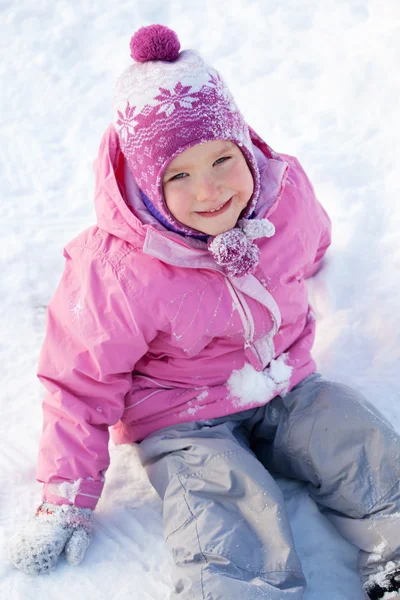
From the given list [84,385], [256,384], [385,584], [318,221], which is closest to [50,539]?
[84,385]

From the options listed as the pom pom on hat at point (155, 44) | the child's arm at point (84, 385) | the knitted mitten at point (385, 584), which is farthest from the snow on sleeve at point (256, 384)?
the pom pom on hat at point (155, 44)

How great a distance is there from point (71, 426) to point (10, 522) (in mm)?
278

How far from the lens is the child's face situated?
4.93 ft

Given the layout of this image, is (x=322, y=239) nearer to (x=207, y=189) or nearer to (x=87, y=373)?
(x=207, y=189)

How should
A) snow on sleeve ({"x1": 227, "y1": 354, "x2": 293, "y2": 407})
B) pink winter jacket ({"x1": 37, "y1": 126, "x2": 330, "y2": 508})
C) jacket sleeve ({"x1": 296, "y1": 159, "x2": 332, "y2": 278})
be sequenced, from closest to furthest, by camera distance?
pink winter jacket ({"x1": 37, "y1": 126, "x2": 330, "y2": 508})
snow on sleeve ({"x1": 227, "y1": 354, "x2": 293, "y2": 407})
jacket sleeve ({"x1": 296, "y1": 159, "x2": 332, "y2": 278})

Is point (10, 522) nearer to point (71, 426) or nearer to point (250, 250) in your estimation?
point (71, 426)

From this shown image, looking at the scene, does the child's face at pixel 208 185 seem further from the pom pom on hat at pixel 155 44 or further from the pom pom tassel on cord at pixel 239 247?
the pom pom on hat at pixel 155 44

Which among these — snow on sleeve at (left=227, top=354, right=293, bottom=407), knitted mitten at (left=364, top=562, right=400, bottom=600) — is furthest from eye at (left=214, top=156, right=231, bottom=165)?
knitted mitten at (left=364, top=562, right=400, bottom=600)

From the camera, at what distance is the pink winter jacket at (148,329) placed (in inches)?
62.9

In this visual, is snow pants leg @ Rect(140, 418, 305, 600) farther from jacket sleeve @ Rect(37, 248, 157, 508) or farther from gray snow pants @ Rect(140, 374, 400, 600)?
jacket sleeve @ Rect(37, 248, 157, 508)

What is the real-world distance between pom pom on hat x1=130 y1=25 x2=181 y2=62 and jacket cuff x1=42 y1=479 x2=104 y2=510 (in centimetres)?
98

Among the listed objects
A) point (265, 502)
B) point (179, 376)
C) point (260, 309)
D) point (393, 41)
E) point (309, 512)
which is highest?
point (393, 41)

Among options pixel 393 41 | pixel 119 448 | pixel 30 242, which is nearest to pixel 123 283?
pixel 119 448

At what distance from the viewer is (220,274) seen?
1.65 m
